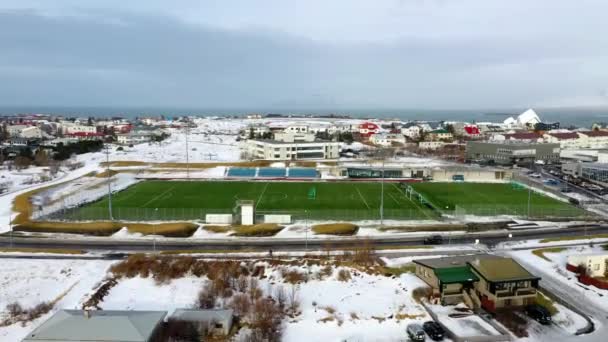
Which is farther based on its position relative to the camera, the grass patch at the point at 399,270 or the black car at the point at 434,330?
the grass patch at the point at 399,270

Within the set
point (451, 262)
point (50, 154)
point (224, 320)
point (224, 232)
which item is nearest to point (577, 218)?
point (451, 262)

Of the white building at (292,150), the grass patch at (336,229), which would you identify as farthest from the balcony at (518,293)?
the white building at (292,150)

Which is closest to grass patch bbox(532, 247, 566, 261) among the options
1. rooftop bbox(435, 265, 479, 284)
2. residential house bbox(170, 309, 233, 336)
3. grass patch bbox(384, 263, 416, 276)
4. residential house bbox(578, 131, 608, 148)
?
rooftop bbox(435, 265, 479, 284)

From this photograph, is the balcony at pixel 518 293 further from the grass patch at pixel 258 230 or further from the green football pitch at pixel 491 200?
the green football pitch at pixel 491 200

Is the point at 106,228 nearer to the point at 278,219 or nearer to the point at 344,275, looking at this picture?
the point at 278,219

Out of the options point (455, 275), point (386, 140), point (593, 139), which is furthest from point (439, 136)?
point (455, 275)

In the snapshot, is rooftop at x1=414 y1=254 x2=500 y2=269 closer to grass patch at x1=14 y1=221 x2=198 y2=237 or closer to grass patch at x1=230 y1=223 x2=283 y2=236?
grass patch at x1=230 y1=223 x2=283 y2=236

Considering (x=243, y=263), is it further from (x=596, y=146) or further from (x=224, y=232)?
(x=596, y=146)
